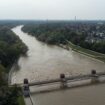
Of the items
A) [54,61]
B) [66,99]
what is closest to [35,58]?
[54,61]

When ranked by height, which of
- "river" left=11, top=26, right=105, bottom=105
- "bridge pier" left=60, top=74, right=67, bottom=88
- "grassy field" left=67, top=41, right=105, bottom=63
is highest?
"bridge pier" left=60, top=74, right=67, bottom=88

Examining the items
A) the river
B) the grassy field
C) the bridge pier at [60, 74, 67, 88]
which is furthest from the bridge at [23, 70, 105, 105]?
the grassy field

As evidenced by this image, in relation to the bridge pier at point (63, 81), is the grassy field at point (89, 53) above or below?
below

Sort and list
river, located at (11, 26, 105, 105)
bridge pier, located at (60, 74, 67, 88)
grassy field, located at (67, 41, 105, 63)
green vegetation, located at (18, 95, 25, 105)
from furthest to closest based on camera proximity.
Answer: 1. grassy field, located at (67, 41, 105, 63)
2. bridge pier, located at (60, 74, 67, 88)
3. river, located at (11, 26, 105, 105)
4. green vegetation, located at (18, 95, 25, 105)

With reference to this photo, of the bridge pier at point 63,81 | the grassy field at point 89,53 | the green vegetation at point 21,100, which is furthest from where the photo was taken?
the grassy field at point 89,53

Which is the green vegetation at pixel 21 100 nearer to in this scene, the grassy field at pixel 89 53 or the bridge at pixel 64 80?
the bridge at pixel 64 80

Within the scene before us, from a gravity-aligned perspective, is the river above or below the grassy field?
above

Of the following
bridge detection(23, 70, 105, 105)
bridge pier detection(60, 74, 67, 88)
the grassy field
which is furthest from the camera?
the grassy field

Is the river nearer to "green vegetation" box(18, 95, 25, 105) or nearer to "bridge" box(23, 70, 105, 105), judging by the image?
"bridge" box(23, 70, 105, 105)

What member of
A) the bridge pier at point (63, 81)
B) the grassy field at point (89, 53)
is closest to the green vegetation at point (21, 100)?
the bridge pier at point (63, 81)

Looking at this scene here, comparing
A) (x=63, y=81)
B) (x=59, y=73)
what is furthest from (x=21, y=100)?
(x=59, y=73)

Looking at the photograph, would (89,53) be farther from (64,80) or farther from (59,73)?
(64,80)
